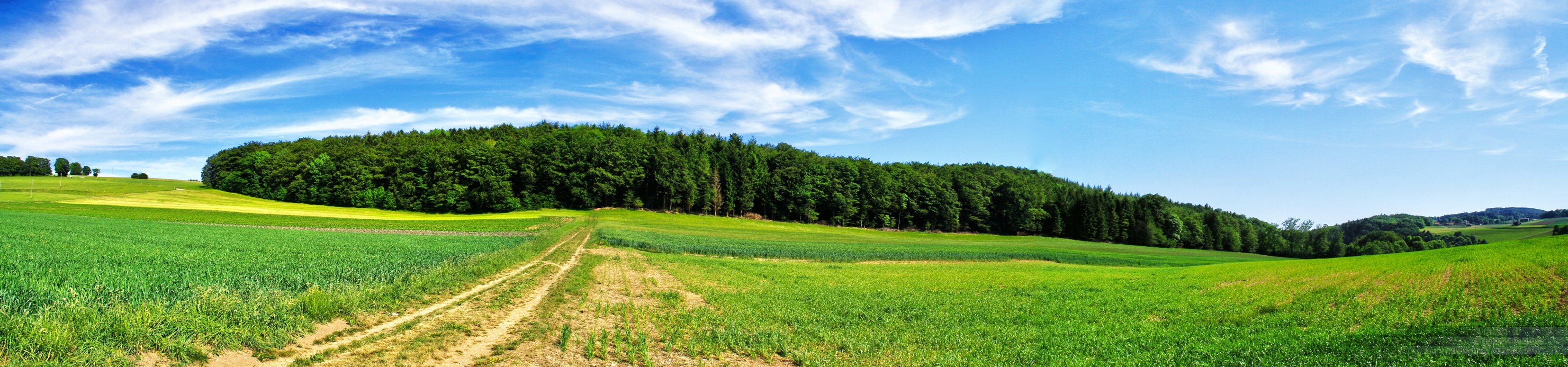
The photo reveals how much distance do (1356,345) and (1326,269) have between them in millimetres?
15039

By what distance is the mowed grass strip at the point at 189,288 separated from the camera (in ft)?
26.3

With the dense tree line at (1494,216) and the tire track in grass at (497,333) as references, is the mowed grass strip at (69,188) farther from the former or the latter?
the dense tree line at (1494,216)

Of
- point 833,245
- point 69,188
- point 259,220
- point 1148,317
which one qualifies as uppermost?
point 69,188

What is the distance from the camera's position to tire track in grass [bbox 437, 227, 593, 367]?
31.8 feet

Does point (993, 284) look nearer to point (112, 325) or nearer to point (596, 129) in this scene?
point (112, 325)

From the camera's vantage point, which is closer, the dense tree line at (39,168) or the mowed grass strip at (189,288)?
the mowed grass strip at (189,288)

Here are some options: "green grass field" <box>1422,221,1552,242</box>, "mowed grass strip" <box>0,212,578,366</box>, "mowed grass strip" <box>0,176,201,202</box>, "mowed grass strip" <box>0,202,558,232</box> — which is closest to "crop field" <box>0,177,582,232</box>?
"mowed grass strip" <box>0,202,558,232</box>

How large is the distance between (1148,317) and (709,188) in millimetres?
75870

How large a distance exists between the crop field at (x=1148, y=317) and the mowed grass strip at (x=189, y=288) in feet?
16.7

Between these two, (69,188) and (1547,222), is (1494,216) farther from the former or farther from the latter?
(69,188)

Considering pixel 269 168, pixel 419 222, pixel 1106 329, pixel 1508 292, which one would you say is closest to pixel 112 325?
pixel 1106 329

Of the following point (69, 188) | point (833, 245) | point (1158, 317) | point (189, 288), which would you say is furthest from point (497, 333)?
point (69, 188)

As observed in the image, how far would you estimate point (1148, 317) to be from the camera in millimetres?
14930

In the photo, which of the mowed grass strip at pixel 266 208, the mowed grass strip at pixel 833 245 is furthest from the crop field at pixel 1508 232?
the mowed grass strip at pixel 266 208
